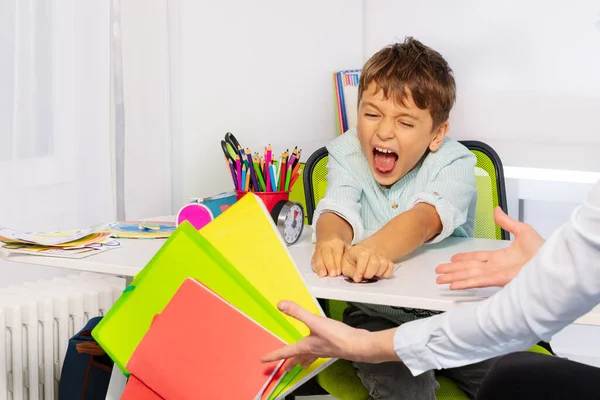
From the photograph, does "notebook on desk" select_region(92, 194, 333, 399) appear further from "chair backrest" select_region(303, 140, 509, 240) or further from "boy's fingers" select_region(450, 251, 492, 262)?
"chair backrest" select_region(303, 140, 509, 240)

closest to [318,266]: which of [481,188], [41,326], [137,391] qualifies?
[137,391]

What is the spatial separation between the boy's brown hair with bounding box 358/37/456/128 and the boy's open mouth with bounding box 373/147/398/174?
4.3 inches

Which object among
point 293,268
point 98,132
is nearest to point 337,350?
point 293,268

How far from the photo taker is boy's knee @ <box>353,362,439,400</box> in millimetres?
1382

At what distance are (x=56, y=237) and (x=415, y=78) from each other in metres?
0.78

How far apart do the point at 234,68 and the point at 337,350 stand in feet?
4.73

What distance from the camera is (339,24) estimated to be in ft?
9.17

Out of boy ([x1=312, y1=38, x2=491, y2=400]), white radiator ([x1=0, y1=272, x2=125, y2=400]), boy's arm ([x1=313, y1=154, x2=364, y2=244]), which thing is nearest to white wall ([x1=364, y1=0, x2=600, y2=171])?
boy ([x1=312, y1=38, x2=491, y2=400])

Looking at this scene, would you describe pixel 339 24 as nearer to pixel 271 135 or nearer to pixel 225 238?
pixel 271 135

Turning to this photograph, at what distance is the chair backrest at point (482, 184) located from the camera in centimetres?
187

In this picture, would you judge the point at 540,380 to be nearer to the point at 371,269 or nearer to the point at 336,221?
the point at 371,269

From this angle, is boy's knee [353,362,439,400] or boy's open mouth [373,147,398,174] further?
boy's open mouth [373,147,398,174]

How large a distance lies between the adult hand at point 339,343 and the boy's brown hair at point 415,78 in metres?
0.73

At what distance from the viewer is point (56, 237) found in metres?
1.47
